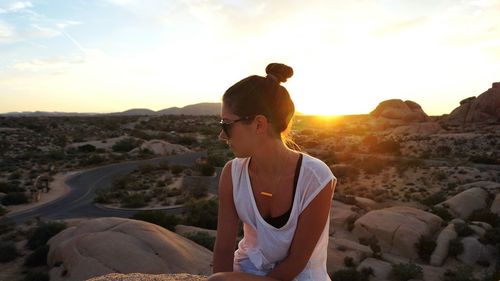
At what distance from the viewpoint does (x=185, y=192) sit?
2445 centimetres

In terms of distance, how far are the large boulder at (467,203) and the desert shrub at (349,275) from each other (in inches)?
365

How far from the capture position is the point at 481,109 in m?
59.6

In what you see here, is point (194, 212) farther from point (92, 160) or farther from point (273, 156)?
point (92, 160)

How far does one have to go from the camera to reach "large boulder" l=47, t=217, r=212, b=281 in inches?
368

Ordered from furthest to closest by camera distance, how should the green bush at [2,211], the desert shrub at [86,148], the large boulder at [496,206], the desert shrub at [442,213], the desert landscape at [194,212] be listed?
the desert shrub at [86,148], the green bush at [2,211], the large boulder at [496,206], the desert shrub at [442,213], the desert landscape at [194,212]

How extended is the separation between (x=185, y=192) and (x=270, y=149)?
2216 centimetres

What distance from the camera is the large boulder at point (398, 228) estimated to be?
47.3ft

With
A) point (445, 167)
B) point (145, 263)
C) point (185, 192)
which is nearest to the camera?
point (145, 263)

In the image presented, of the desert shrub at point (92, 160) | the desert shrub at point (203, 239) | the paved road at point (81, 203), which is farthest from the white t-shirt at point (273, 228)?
the desert shrub at point (92, 160)

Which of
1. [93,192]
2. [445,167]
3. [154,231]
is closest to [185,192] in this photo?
[93,192]

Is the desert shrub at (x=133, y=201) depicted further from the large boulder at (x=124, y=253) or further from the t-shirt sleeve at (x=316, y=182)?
the t-shirt sleeve at (x=316, y=182)

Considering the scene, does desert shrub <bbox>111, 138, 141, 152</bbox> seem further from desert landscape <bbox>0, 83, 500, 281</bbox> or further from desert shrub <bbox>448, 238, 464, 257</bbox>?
desert shrub <bbox>448, 238, 464, 257</bbox>

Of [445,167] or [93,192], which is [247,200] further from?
[445,167]

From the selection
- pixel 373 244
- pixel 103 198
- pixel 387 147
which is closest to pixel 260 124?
pixel 373 244
